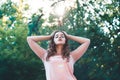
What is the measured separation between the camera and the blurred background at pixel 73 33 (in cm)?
2108

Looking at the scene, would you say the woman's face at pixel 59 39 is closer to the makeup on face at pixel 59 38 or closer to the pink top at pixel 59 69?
the makeup on face at pixel 59 38

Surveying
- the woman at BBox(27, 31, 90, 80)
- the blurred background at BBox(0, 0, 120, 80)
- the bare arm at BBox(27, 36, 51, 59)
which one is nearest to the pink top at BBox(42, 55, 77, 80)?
the woman at BBox(27, 31, 90, 80)

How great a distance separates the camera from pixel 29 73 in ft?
68.9

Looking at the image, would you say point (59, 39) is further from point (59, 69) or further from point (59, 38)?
point (59, 69)

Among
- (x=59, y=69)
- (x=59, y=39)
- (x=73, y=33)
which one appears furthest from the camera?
(x=73, y=33)

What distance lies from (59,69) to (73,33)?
18.5 m

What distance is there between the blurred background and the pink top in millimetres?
15172

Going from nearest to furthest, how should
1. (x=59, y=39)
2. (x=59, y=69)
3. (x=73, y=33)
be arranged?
(x=59, y=69)
(x=59, y=39)
(x=73, y=33)

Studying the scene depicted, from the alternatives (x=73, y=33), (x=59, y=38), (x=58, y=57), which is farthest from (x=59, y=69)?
(x=73, y=33)

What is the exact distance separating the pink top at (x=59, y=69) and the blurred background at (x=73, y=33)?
15172 mm

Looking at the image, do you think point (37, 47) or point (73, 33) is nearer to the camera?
point (37, 47)

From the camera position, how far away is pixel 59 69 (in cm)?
487

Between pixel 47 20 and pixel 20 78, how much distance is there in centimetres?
603

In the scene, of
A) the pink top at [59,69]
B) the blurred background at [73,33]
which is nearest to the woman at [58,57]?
the pink top at [59,69]
